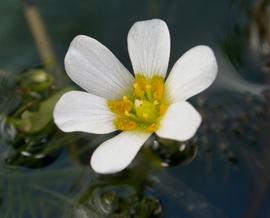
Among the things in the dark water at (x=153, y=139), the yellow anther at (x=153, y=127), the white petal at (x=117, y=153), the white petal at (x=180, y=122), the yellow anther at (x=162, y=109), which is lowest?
the dark water at (x=153, y=139)

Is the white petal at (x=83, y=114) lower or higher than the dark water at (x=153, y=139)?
higher

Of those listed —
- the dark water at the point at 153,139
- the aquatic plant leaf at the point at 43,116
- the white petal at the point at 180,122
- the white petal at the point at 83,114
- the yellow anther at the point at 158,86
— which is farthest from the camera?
the aquatic plant leaf at the point at 43,116

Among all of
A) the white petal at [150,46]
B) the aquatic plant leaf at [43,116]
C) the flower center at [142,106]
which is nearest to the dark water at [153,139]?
the aquatic plant leaf at [43,116]

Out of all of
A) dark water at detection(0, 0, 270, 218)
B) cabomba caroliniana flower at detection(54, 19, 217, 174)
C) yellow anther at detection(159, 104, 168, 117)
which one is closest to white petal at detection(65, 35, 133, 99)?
cabomba caroliniana flower at detection(54, 19, 217, 174)

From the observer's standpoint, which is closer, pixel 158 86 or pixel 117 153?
pixel 117 153

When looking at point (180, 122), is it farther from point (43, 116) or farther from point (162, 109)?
point (43, 116)

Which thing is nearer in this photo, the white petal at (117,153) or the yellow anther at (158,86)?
the white petal at (117,153)

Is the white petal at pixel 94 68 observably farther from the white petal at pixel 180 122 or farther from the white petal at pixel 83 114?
the white petal at pixel 180 122

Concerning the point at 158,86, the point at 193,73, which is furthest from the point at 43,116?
the point at 193,73
